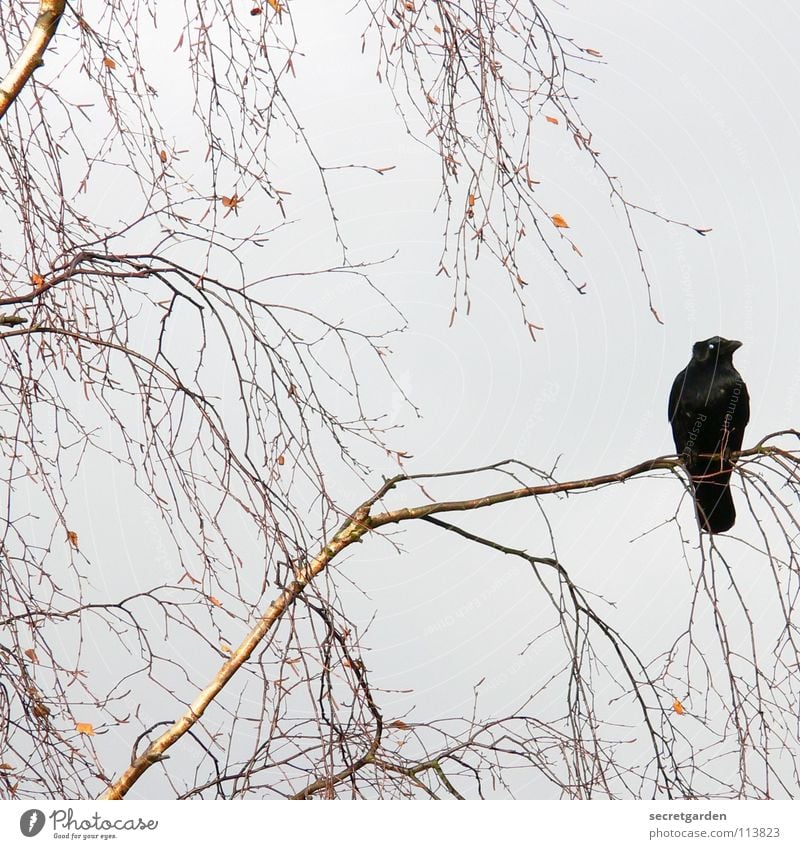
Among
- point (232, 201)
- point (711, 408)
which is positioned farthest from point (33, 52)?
point (711, 408)

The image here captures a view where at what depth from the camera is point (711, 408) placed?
4.84 meters

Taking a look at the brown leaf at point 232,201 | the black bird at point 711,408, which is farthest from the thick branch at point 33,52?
the black bird at point 711,408

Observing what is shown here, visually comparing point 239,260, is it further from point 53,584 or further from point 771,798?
point 771,798

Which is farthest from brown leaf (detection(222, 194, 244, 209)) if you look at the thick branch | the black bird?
the black bird

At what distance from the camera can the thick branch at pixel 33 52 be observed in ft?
8.60

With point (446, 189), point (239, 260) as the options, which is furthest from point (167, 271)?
point (446, 189)

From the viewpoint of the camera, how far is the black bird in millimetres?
4836

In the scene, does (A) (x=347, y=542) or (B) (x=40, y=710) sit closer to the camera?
(B) (x=40, y=710)

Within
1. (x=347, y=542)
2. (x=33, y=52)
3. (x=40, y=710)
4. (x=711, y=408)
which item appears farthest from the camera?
(x=711, y=408)

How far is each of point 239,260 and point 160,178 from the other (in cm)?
53

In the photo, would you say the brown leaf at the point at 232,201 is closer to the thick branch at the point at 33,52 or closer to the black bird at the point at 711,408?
the thick branch at the point at 33,52

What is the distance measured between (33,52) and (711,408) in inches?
132

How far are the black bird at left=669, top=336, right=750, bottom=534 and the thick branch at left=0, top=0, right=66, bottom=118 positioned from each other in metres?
3.25

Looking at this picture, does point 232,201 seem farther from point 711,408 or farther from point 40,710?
point 711,408
